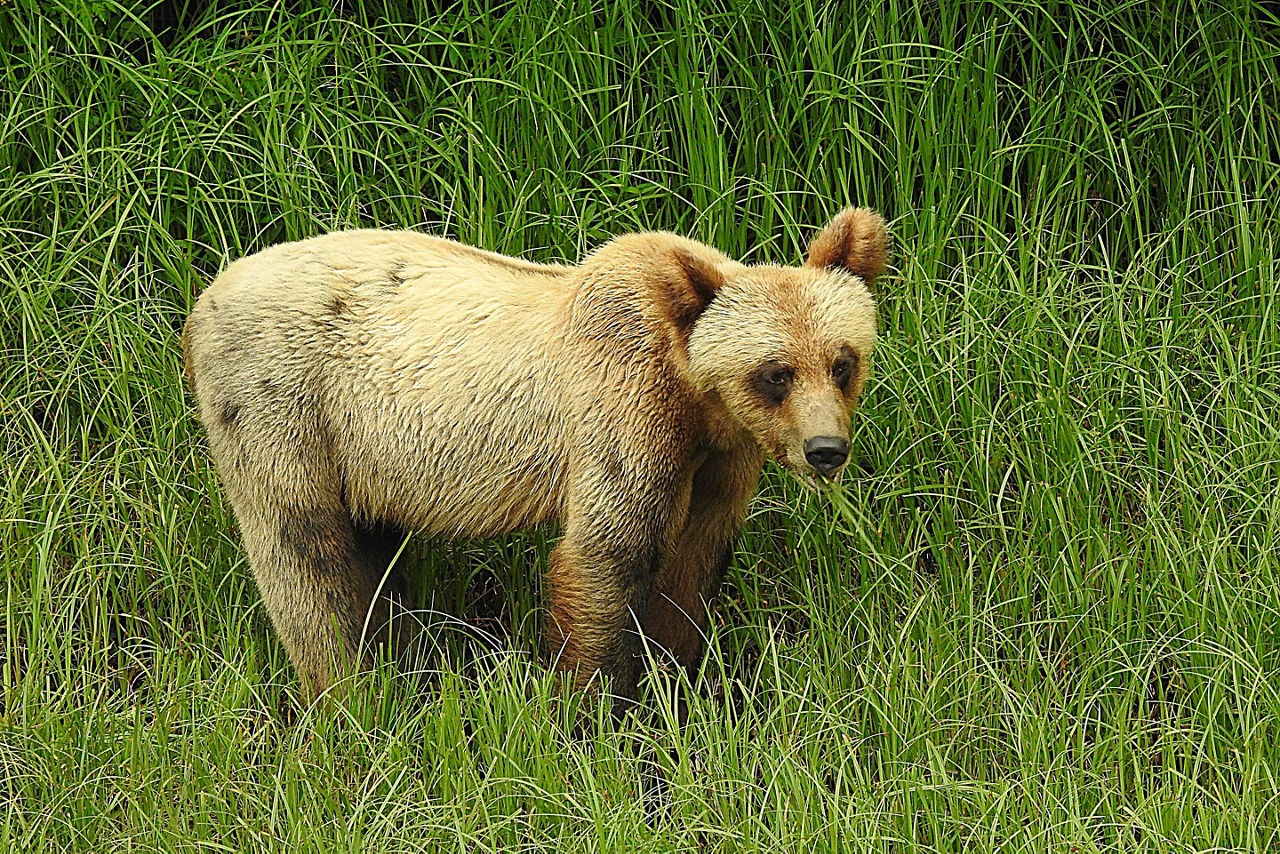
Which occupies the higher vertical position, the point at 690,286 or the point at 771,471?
the point at 690,286

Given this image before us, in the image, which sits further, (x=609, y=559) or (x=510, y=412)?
(x=510, y=412)

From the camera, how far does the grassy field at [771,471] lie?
4.63 meters

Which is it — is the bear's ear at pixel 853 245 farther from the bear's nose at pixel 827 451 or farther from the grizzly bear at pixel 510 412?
the bear's nose at pixel 827 451

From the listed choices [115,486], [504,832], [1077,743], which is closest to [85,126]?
[115,486]

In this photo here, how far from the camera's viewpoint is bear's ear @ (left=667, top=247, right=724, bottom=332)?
4645 mm

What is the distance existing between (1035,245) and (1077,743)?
2.13 meters

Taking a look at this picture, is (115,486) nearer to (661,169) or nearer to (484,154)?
(484,154)

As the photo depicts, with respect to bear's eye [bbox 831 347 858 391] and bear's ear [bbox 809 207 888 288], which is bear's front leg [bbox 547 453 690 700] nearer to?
bear's eye [bbox 831 347 858 391]

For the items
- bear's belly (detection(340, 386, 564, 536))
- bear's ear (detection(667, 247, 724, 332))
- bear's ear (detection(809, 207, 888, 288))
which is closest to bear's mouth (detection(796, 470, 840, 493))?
bear's ear (detection(667, 247, 724, 332))

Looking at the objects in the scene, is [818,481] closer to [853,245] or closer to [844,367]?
[844,367]

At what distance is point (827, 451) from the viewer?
14.5 feet

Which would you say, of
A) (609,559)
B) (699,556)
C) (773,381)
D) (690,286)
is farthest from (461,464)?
(773,381)

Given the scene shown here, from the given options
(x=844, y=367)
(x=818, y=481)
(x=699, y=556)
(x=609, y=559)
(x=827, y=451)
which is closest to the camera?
(x=827, y=451)

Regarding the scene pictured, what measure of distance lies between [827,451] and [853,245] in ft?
2.53
